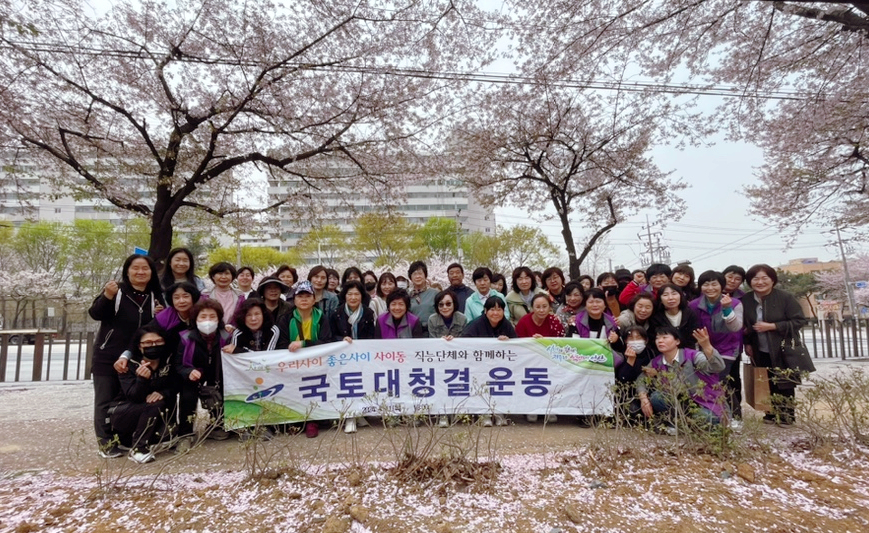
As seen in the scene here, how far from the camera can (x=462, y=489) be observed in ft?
8.93

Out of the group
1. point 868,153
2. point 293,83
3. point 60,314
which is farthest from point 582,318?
point 60,314

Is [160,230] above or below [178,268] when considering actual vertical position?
above

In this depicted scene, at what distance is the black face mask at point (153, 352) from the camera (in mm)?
3465

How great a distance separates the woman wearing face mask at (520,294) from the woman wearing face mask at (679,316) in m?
1.47

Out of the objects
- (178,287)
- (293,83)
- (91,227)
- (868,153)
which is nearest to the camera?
(178,287)

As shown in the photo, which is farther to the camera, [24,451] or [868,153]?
[868,153]

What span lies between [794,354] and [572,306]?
2176mm

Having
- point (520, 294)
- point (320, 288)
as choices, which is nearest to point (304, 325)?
point (320, 288)

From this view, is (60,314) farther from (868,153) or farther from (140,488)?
(868,153)

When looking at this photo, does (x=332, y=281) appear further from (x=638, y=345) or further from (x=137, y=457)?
(x=638, y=345)

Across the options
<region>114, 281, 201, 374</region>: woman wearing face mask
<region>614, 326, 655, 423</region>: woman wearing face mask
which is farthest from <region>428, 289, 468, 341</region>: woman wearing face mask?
<region>114, 281, 201, 374</region>: woman wearing face mask

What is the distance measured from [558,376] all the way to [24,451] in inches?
207

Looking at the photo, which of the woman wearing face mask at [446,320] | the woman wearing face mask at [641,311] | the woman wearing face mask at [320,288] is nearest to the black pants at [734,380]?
the woman wearing face mask at [641,311]

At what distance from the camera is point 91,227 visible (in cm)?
2759
